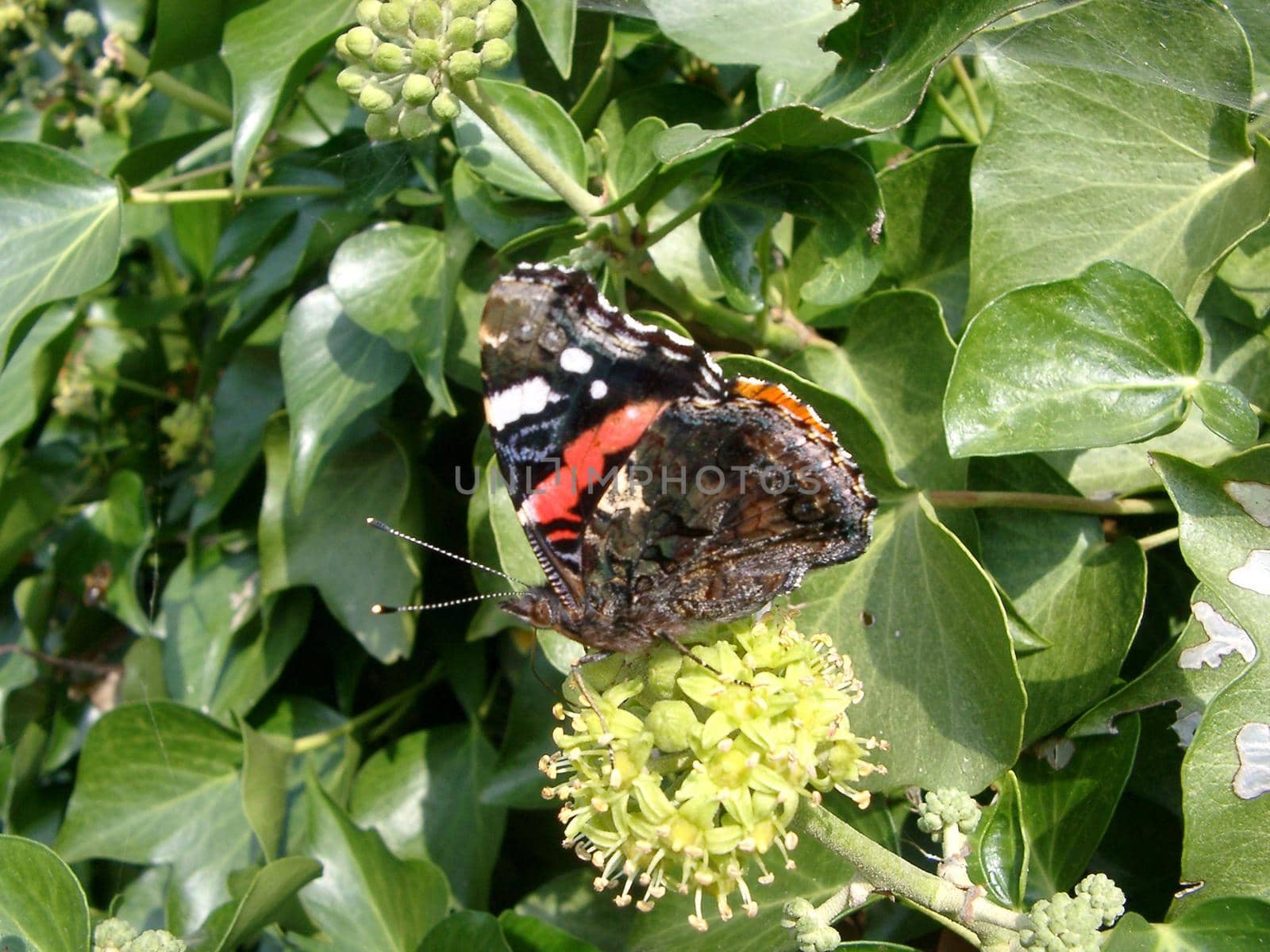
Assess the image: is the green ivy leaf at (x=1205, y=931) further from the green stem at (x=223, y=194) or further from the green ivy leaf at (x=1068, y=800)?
the green stem at (x=223, y=194)

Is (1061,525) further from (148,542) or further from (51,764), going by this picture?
(51,764)

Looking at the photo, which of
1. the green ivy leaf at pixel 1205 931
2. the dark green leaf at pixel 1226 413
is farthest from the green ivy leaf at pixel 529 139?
the green ivy leaf at pixel 1205 931

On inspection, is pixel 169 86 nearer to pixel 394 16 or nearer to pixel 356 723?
pixel 394 16

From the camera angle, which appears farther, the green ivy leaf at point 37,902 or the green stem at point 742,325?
the green stem at point 742,325

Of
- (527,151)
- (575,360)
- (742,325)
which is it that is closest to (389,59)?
(527,151)

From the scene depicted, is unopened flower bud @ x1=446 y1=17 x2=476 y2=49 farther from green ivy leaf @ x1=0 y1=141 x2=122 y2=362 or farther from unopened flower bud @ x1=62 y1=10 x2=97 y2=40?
unopened flower bud @ x1=62 y1=10 x2=97 y2=40

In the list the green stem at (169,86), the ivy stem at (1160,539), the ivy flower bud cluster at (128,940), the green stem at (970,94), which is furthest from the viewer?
the green stem at (169,86)

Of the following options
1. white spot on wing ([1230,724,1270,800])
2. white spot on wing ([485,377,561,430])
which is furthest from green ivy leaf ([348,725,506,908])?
white spot on wing ([1230,724,1270,800])
